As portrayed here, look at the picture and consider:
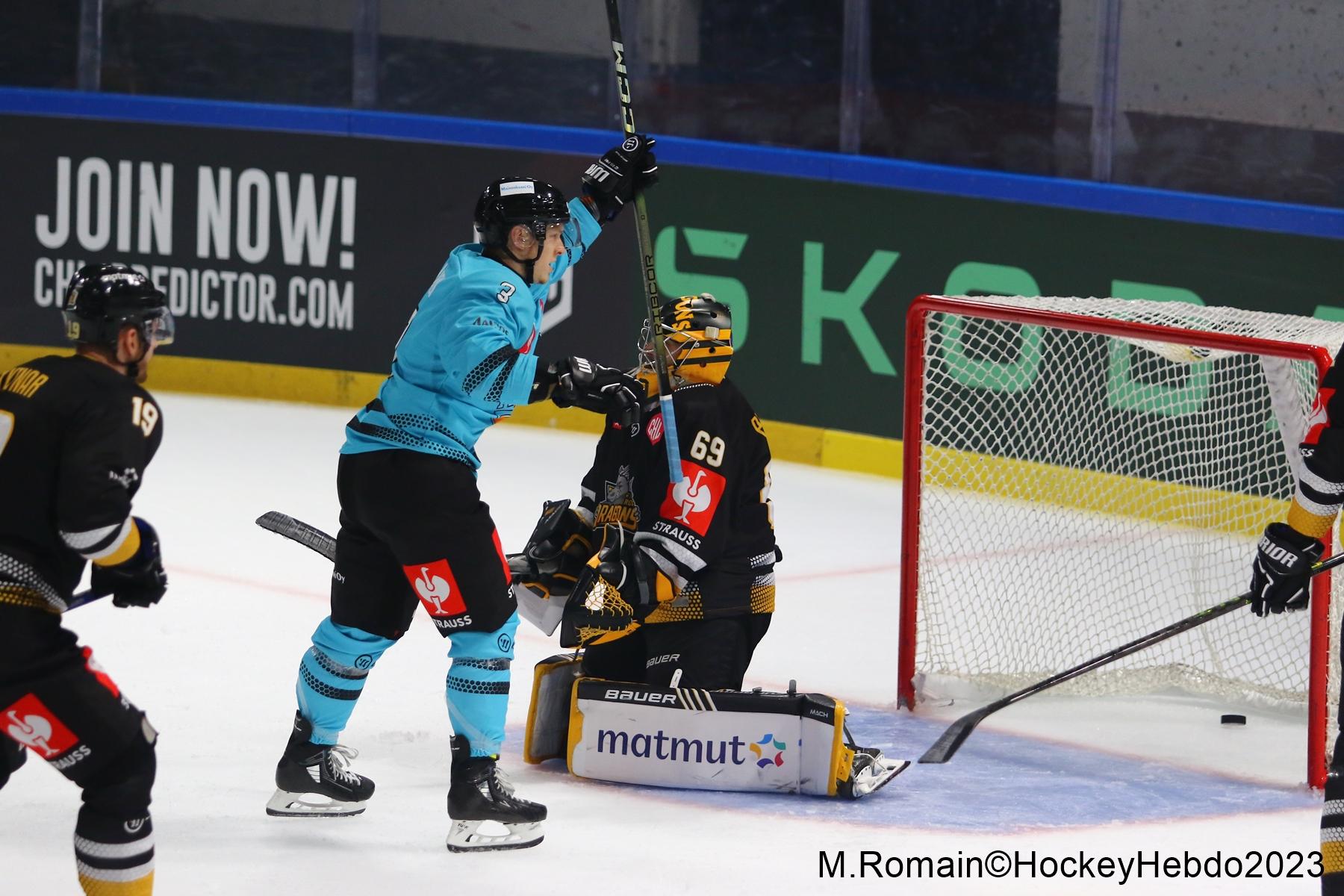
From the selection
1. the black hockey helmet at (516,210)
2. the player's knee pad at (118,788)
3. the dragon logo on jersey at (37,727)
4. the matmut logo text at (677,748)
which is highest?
the black hockey helmet at (516,210)

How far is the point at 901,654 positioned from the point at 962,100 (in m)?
3.52

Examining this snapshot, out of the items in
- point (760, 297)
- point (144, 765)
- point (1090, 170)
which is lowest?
point (144, 765)

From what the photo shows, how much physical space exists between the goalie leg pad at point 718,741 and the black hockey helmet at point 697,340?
2.42 ft

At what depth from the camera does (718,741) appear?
483cm

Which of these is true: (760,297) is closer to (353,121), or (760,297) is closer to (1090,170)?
(1090,170)

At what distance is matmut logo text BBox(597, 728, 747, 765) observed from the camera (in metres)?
4.83

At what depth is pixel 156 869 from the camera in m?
4.32

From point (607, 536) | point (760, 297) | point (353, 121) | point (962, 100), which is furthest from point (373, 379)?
point (607, 536)

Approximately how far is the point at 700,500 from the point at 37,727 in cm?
171

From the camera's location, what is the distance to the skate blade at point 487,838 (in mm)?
4465

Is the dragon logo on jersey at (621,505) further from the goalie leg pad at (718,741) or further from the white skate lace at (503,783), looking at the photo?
the white skate lace at (503,783)

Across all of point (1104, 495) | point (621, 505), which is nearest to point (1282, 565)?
point (621, 505)

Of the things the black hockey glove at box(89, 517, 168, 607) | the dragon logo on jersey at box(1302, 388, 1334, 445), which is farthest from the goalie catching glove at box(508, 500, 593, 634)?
the dragon logo on jersey at box(1302, 388, 1334, 445)

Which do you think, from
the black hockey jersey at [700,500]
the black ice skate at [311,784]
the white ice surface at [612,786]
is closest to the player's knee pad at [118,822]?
the white ice surface at [612,786]
